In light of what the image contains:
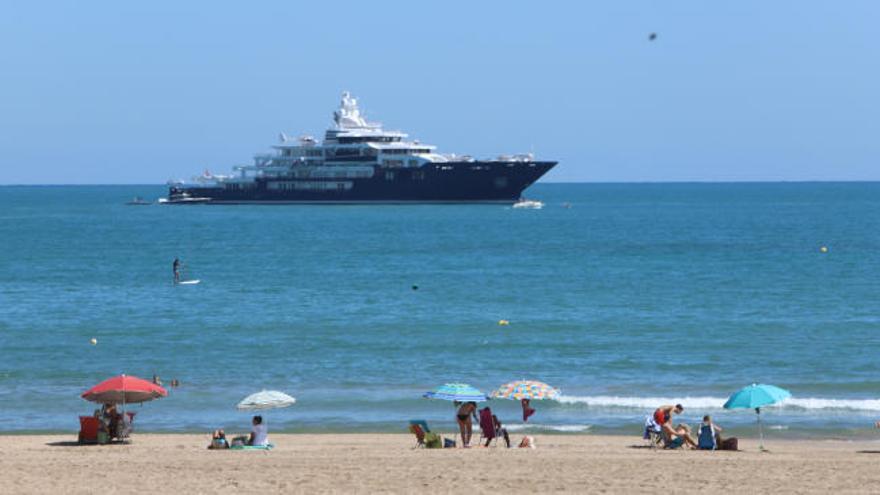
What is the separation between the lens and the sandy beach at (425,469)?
15.3m

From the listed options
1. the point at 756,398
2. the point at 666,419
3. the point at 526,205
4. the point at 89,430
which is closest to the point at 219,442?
the point at 89,430

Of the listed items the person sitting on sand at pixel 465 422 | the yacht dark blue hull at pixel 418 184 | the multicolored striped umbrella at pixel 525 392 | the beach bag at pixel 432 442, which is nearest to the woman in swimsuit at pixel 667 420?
the multicolored striped umbrella at pixel 525 392

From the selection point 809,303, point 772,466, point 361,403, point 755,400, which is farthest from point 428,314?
point 772,466

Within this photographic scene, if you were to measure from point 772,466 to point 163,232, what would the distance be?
81415 millimetres

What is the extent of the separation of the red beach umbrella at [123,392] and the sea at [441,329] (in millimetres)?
2868

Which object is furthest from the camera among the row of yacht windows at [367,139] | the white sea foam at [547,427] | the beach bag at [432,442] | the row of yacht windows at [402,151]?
the row of yacht windows at [367,139]

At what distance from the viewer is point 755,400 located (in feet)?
65.1

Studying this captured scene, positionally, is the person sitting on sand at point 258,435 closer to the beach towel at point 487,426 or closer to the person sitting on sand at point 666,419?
the beach towel at point 487,426

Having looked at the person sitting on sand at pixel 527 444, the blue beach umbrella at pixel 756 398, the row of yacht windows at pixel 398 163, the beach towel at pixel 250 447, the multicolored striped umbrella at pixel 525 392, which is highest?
the row of yacht windows at pixel 398 163

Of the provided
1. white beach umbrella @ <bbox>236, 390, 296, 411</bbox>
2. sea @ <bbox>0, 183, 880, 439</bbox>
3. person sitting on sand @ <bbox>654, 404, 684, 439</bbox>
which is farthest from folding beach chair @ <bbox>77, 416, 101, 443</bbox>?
person sitting on sand @ <bbox>654, 404, 684, 439</bbox>

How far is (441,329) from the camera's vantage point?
37.8 m

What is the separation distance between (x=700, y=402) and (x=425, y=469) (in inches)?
403

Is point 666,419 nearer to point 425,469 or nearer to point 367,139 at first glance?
point 425,469

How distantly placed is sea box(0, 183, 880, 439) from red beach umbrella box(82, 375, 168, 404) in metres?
2.87
